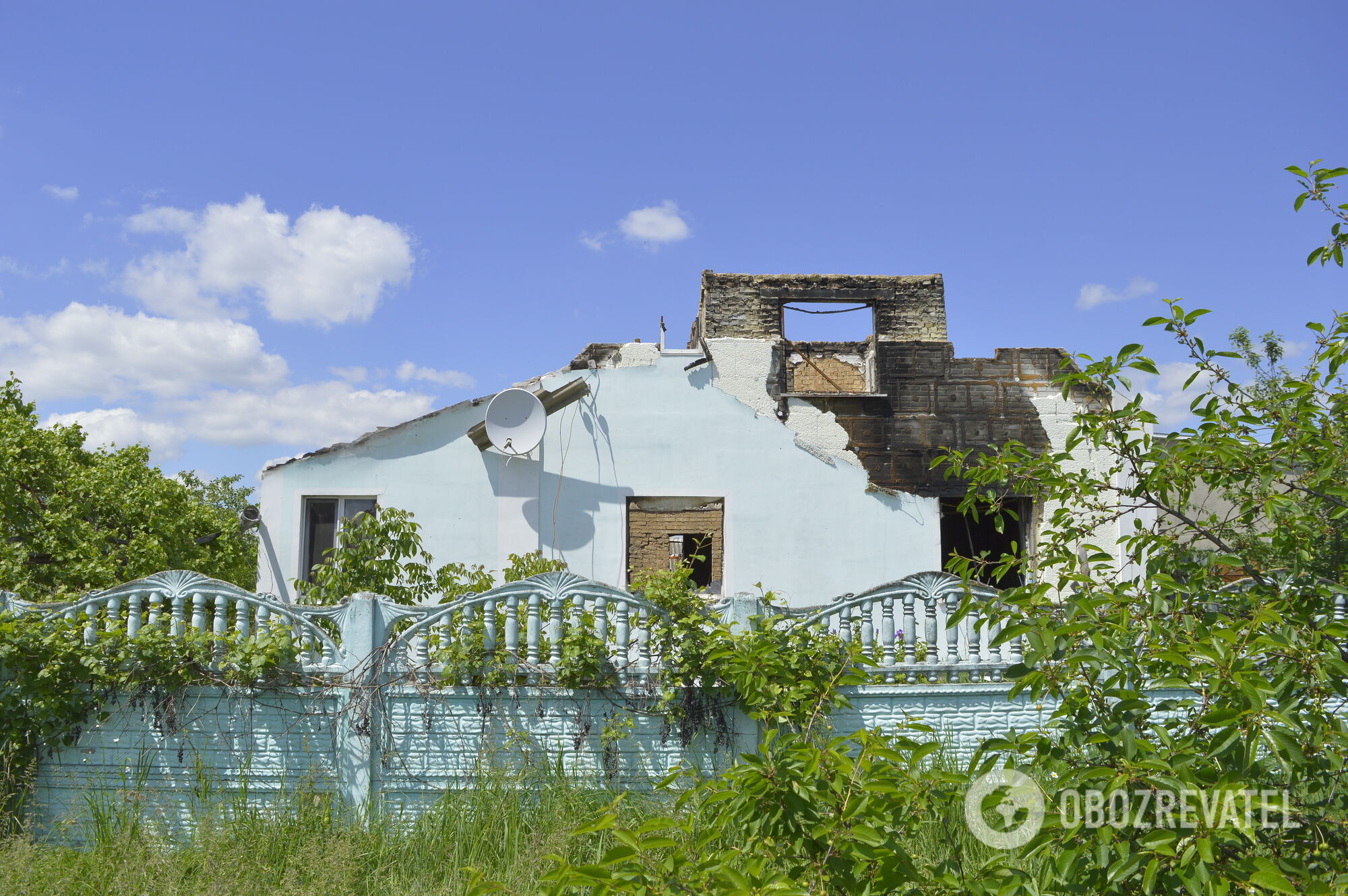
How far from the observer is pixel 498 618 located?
5.57 metres

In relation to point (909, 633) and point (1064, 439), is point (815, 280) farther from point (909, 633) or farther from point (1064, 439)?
point (909, 633)

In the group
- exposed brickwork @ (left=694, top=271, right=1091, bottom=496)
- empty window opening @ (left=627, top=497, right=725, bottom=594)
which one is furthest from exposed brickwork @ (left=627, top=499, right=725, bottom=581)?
exposed brickwork @ (left=694, top=271, right=1091, bottom=496)

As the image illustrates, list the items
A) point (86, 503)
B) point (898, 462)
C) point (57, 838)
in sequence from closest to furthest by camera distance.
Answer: point (57, 838) → point (86, 503) → point (898, 462)

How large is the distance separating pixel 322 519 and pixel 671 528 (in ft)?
13.5

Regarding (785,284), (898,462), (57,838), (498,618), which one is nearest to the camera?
(57,838)

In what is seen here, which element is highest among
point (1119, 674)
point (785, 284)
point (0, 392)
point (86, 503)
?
point (785, 284)

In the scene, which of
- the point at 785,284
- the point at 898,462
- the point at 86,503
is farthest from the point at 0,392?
the point at 898,462

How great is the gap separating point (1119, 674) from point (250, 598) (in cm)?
496

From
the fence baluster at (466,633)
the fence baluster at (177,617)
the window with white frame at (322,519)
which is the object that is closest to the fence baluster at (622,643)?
the fence baluster at (466,633)

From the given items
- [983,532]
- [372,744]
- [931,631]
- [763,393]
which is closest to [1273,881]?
[931,631]

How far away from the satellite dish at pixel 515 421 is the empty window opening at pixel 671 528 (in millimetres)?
1501

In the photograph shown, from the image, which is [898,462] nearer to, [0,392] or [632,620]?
[632,620]

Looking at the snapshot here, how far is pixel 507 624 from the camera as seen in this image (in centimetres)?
544

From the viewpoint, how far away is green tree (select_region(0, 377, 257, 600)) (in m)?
8.82
